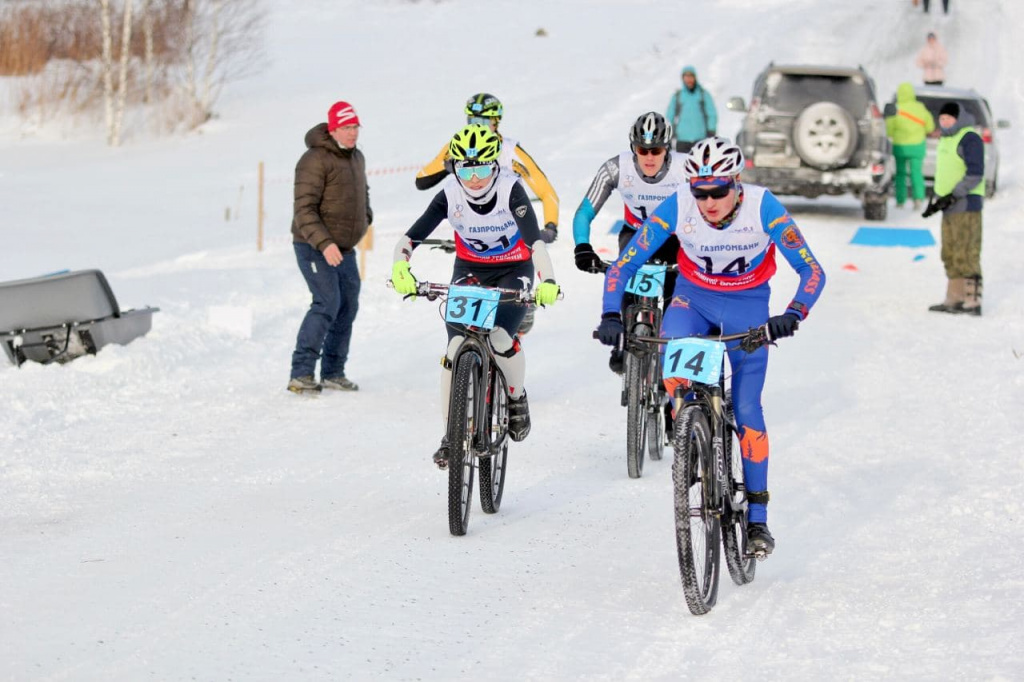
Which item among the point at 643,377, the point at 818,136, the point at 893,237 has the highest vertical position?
the point at 818,136

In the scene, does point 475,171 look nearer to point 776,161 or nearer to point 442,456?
point 442,456

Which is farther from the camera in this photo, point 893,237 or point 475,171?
point 893,237

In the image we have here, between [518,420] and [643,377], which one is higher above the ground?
[643,377]

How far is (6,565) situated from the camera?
6281 mm

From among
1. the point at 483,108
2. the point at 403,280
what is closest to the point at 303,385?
the point at 483,108

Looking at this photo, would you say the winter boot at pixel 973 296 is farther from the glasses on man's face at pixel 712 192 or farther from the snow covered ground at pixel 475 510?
the glasses on man's face at pixel 712 192

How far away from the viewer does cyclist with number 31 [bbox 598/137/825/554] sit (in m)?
6.12

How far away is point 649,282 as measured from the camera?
8562mm

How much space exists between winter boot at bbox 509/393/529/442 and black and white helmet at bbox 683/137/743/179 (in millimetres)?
1992

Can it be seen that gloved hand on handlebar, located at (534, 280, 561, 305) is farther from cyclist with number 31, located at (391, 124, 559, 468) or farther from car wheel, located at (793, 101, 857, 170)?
car wheel, located at (793, 101, 857, 170)

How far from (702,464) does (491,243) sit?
246 cm

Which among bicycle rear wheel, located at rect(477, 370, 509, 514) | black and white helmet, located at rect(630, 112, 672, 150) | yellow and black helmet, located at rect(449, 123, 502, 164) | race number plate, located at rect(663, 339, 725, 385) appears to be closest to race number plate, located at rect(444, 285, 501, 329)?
bicycle rear wheel, located at rect(477, 370, 509, 514)

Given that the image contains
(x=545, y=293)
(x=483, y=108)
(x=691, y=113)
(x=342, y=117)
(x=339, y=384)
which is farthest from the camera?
(x=691, y=113)

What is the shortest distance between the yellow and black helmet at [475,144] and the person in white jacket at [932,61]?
82.9ft
